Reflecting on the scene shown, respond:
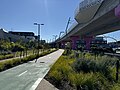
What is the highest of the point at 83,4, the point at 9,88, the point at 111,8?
the point at 83,4

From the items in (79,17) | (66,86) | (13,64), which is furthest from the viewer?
(79,17)

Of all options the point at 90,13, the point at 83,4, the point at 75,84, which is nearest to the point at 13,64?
the point at 75,84

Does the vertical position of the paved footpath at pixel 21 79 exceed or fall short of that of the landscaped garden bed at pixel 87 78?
it falls short

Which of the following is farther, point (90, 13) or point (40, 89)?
point (90, 13)

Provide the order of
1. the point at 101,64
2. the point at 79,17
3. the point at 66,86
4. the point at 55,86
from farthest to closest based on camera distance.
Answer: the point at 79,17 → the point at 101,64 → the point at 55,86 → the point at 66,86

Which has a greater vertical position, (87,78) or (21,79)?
(87,78)

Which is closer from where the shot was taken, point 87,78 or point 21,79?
point 87,78

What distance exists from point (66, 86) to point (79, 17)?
42363mm

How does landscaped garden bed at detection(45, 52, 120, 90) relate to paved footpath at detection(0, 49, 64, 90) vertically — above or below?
above

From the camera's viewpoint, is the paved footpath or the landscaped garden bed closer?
the landscaped garden bed

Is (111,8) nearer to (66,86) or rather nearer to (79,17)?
(66,86)

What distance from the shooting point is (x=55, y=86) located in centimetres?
1038

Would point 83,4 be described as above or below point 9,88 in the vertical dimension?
above

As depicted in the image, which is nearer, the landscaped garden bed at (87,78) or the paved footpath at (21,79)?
the landscaped garden bed at (87,78)
